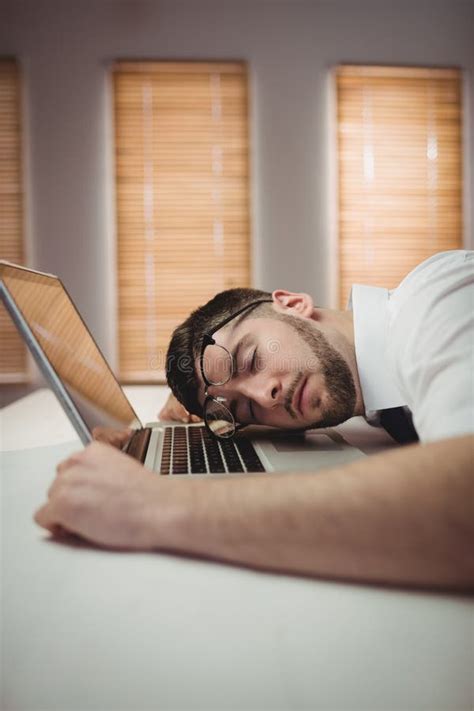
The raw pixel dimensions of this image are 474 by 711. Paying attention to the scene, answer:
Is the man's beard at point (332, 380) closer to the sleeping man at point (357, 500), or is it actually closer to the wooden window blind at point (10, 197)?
the sleeping man at point (357, 500)

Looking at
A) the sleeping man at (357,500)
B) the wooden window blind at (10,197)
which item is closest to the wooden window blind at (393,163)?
the wooden window blind at (10,197)

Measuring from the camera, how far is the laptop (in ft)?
2.12

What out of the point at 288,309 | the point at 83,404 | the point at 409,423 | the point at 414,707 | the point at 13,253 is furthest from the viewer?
the point at 13,253

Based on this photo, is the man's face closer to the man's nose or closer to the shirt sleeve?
the man's nose

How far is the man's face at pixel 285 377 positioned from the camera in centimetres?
95

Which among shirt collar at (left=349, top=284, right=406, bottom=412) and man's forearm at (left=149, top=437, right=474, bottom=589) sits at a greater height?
shirt collar at (left=349, top=284, right=406, bottom=412)

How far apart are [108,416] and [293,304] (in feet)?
1.60

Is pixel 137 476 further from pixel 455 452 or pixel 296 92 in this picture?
pixel 296 92

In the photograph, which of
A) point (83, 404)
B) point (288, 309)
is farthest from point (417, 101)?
point (83, 404)

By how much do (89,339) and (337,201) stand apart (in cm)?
255

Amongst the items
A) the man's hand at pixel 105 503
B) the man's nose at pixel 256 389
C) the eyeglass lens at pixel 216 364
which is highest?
the eyeglass lens at pixel 216 364

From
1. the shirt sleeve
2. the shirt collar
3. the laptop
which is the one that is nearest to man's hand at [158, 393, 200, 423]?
the laptop

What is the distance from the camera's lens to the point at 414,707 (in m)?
0.30

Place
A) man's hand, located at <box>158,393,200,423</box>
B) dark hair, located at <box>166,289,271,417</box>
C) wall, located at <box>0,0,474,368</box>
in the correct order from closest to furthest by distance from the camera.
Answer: dark hair, located at <box>166,289,271,417</box> → man's hand, located at <box>158,393,200,423</box> → wall, located at <box>0,0,474,368</box>
